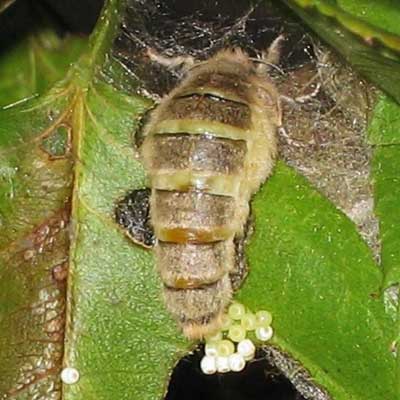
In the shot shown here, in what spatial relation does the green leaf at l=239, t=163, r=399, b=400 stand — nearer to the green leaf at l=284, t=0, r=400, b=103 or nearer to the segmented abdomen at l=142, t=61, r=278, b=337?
the segmented abdomen at l=142, t=61, r=278, b=337

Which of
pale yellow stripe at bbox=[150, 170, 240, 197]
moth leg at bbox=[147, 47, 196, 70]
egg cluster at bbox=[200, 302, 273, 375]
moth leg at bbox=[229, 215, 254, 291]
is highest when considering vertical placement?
moth leg at bbox=[147, 47, 196, 70]

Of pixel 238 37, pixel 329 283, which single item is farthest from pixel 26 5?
pixel 329 283

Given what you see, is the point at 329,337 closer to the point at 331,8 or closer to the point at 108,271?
the point at 108,271

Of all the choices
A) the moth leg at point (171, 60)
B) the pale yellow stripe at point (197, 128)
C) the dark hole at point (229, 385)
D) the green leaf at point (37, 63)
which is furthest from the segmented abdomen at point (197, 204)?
the green leaf at point (37, 63)

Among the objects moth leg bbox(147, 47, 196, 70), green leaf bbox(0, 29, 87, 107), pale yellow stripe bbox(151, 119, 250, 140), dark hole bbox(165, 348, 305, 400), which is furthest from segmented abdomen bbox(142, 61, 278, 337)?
green leaf bbox(0, 29, 87, 107)

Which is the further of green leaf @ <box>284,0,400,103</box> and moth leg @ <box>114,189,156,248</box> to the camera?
moth leg @ <box>114,189,156,248</box>

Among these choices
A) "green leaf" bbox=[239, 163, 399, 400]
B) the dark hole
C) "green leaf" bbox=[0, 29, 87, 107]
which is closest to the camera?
"green leaf" bbox=[239, 163, 399, 400]

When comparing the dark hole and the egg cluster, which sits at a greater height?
the egg cluster
